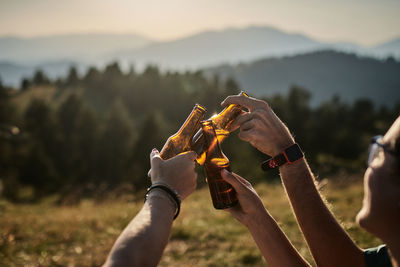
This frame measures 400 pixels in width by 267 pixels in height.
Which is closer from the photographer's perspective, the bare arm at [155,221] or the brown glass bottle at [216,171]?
the bare arm at [155,221]

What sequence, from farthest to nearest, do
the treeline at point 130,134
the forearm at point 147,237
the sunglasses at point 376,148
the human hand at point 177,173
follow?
the treeline at point 130,134 < the human hand at point 177,173 < the sunglasses at point 376,148 < the forearm at point 147,237

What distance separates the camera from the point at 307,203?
2334 millimetres

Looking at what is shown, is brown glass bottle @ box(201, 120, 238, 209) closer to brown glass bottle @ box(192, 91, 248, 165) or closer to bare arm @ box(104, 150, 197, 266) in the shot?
brown glass bottle @ box(192, 91, 248, 165)

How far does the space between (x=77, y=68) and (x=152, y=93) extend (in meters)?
27.0

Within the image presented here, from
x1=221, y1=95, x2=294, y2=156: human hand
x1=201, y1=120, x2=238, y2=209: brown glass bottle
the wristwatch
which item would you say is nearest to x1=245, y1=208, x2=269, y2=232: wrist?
x1=201, y1=120, x2=238, y2=209: brown glass bottle

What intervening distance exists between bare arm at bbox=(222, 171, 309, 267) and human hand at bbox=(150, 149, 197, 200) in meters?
0.42

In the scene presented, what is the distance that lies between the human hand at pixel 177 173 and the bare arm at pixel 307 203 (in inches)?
29.3

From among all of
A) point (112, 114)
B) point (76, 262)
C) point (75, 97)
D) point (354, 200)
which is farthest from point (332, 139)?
point (76, 262)

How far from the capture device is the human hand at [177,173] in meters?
1.80

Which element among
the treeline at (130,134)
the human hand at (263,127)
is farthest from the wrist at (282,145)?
the treeline at (130,134)

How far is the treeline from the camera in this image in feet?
134

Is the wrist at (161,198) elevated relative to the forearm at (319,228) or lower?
elevated

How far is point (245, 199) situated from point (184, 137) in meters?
0.63

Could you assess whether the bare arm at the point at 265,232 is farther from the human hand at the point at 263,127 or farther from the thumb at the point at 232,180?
the human hand at the point at 263,127
